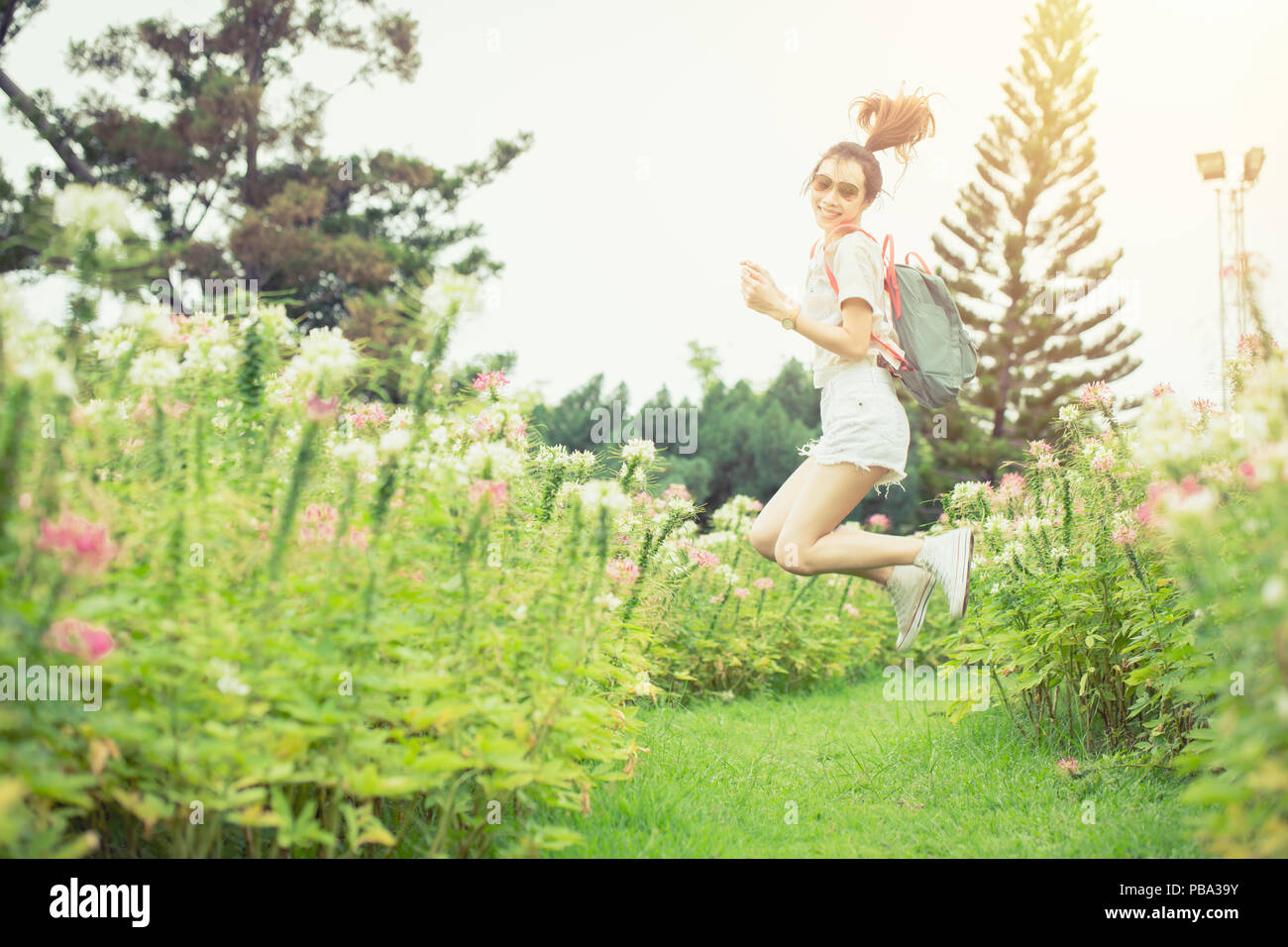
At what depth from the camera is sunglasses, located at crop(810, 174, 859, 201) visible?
3336mm

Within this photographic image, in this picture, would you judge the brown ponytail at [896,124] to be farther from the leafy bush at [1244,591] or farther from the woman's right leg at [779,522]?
the leafy bush at [1244,591]

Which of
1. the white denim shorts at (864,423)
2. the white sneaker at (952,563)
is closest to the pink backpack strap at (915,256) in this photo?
the white denim shorts at (864,423)

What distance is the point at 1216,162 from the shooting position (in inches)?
411

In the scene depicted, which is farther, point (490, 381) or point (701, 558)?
point (701, 558)

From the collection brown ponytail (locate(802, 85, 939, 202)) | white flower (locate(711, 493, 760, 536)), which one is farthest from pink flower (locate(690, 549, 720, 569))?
brown ponytail (locate(802, 85, 939, 202))

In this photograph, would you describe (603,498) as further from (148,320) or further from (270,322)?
(148,320)

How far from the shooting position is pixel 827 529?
3.20 metres

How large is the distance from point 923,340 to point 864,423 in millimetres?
453

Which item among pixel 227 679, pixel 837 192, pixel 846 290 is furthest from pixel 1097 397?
pixel 227 679

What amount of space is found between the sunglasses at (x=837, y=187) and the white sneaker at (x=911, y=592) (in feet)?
4.74

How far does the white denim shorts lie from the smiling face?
582 millimetres

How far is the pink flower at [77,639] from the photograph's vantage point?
132 cm

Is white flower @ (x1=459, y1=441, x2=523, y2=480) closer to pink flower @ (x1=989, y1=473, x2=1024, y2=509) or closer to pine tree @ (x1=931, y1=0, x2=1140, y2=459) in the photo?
pink flower @ (x1=989, y1=473, x2=1024, y2=509)
